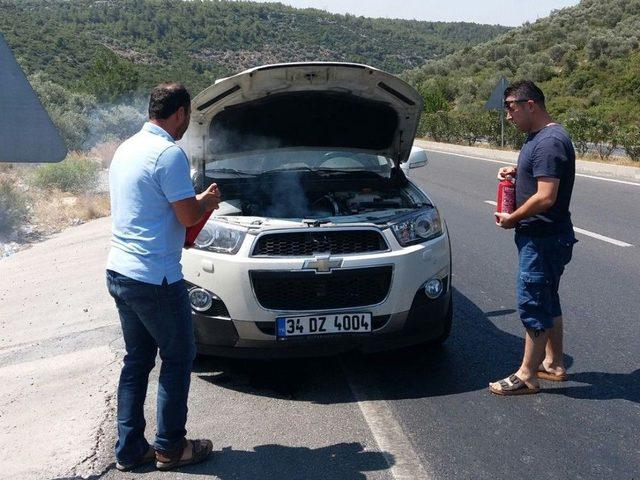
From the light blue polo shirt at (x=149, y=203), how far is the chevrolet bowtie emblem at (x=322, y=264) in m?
1.11

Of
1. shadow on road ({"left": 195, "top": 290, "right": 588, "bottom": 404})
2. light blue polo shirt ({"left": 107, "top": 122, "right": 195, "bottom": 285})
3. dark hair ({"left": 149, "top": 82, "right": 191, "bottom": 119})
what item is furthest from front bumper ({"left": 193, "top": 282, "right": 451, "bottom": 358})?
dark hair ({"left": 149, "top": 82, "right": 191, "bottom": 119})

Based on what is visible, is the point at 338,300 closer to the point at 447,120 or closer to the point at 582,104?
the point at 447,120

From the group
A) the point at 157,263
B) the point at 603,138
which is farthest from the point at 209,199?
the point at 603,138

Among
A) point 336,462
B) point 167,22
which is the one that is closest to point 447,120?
point 336,462

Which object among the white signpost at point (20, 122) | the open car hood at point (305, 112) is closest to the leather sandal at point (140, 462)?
the white signpost at point (20, 122)

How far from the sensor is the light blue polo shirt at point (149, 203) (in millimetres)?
3469

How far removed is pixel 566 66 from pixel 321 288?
4544 centimetres

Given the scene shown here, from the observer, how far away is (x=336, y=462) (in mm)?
3812

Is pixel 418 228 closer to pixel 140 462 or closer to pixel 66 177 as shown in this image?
pixel 140 462

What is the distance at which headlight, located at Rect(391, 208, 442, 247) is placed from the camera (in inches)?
189

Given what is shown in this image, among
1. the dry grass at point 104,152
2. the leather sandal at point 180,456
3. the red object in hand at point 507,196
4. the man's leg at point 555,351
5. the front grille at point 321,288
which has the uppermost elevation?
the red object in hand at point 507,196

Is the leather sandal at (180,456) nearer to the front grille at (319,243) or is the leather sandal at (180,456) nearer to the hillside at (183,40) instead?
the front grille at (319,243)

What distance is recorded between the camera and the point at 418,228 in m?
4.90

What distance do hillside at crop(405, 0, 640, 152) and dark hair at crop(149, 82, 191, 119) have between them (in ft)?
94.0
